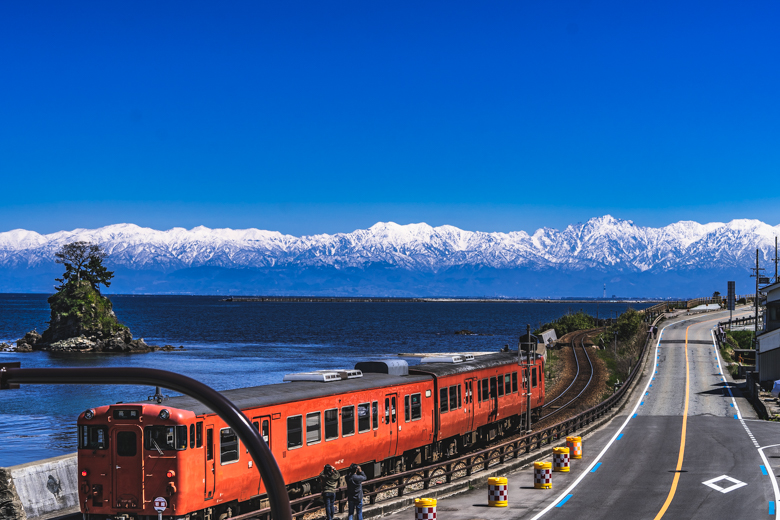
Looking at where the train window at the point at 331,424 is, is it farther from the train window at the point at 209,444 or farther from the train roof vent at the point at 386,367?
the train roof vent at the point at 386,367

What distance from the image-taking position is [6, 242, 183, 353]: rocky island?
9988 cm

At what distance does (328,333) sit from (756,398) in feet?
330

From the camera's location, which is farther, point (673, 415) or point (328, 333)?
point (328, 333)

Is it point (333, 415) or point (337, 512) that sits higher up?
point (333, 415)

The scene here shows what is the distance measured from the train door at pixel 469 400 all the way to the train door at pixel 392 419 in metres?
5.08

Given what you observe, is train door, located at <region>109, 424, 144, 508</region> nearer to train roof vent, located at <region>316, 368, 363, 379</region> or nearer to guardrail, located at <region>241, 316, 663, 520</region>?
guardrail, located at <region>241, 316, 663, 520</region>

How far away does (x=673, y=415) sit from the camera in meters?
37.3

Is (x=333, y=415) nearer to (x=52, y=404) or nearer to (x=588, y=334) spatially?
(x=52, y=404)

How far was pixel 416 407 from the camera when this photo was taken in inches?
947

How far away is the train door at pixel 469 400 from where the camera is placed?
27.4 metres

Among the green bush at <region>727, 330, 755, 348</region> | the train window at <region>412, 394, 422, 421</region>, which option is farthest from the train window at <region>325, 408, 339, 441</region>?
the green bush at <region>727, 330, 755, 348</region>

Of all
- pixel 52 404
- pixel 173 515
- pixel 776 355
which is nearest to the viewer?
pixel 173 515

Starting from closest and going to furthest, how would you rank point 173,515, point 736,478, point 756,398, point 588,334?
point 173,515, point 736,478, point 756,398, point 588,334

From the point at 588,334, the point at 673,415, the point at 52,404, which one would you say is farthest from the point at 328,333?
the point at 673,415
